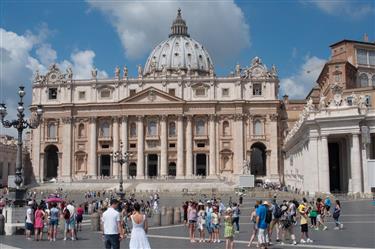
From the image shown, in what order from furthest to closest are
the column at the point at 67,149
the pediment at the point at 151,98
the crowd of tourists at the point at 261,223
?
the column at the point at 67,149, the pediment at the point at 151,98, the crowd of tourists at the point at 261,223

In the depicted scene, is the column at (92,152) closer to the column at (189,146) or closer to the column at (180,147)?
the column at (180,147)

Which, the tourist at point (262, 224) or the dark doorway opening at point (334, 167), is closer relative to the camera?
the tourist at point (262, 224)

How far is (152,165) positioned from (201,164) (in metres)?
7.40

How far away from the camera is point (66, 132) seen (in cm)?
7512

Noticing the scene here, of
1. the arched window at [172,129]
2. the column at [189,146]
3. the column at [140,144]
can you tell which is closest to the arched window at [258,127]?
the column at [189,146]

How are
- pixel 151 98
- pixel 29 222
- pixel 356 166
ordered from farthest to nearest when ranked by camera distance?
1. pixel 151 98
2. pixel 356 166
3. pixel 29 222

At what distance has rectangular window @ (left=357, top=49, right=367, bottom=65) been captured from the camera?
62375 mm

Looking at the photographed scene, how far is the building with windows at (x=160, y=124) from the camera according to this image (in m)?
72.9

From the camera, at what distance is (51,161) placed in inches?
3140

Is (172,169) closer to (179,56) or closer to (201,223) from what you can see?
(179,56)

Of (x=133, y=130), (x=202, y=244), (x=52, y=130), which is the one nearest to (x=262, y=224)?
(x=202, y=244)

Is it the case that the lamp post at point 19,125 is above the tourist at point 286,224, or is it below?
above

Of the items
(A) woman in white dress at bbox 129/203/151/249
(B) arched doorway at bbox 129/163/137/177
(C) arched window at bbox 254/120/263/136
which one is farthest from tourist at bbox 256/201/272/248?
(B) arched doorway at bbox 129/163/137/177

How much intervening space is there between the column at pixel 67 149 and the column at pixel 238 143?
24.3m
